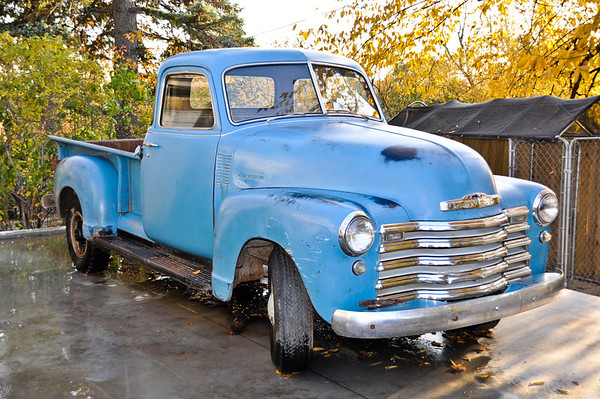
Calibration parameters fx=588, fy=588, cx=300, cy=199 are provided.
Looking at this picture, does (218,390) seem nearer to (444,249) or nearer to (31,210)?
(444,249)

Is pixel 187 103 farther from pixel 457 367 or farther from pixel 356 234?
pixel 457 367

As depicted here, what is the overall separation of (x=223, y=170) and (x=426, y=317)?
1.89 m

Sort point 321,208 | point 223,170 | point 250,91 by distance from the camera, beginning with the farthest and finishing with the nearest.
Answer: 1. point 250,91
2. point 223,170
3. point 321,208

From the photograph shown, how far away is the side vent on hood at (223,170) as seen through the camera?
421 centimetres

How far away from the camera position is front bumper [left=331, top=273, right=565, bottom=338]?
301 centimetres

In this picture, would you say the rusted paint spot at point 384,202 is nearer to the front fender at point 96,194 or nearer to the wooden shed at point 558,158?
the front fender at point 96,194

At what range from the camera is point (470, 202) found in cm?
338

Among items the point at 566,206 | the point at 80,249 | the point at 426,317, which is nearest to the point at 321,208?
the point at 426,317

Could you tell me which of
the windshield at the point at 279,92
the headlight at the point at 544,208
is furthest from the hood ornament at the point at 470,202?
the windshield at the point at 279,92

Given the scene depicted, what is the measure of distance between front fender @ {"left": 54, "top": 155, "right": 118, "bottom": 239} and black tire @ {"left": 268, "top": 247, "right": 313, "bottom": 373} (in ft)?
8.35

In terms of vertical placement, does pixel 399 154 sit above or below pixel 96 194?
above

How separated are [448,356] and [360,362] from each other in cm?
61

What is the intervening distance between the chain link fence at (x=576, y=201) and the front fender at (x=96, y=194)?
4.22 meters

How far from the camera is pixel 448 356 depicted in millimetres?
3977
